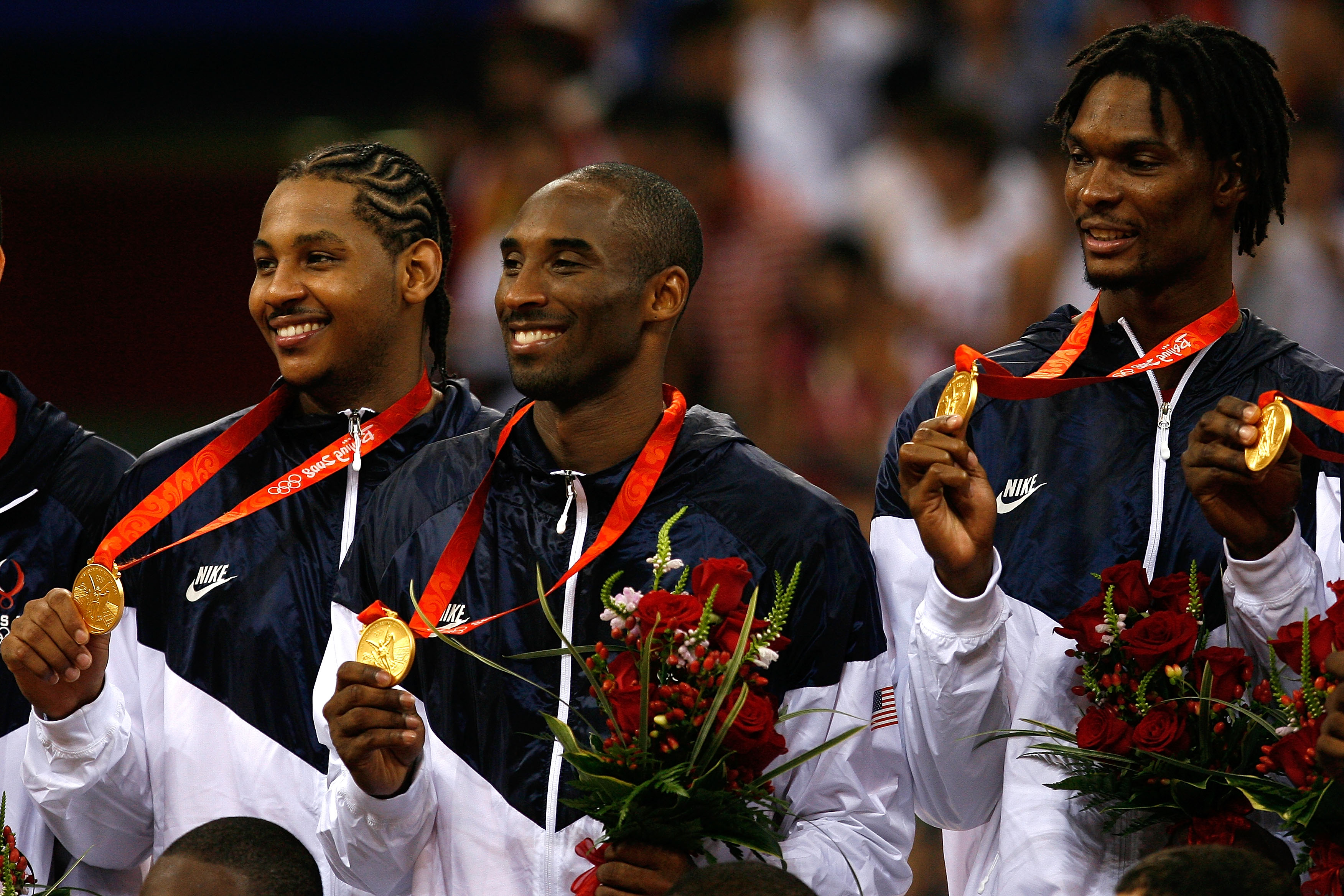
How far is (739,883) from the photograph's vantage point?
2617 mm

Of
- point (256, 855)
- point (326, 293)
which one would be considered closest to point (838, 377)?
point (326, 293)

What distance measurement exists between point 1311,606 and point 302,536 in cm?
208

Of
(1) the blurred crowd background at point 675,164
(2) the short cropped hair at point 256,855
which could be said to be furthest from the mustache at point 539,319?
(1) the blurred crowd background at point 675,164

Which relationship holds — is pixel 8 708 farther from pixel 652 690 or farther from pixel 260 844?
pixel 652 690

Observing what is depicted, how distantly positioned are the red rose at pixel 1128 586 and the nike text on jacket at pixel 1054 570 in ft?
0.52

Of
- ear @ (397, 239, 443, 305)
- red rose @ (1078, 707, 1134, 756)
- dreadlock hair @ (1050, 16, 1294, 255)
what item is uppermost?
dreadlock hair @ (1050, 16, 1294, 255)

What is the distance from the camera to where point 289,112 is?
414 inches

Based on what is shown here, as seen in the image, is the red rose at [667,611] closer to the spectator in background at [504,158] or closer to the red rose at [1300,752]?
the red rose at [1300,752]

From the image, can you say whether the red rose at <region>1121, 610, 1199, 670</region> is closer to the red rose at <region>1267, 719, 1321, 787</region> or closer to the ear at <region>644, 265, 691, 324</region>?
the red rose at <region>1267, 719, 1321, 787</region>

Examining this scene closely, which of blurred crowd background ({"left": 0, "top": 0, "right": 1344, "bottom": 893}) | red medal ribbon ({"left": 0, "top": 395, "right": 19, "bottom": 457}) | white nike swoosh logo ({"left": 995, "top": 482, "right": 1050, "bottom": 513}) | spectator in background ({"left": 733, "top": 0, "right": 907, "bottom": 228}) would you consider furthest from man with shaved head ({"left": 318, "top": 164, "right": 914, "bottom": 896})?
spectator in background ({"left": 733, "top": 0, "right": 907, "bottom": 228})

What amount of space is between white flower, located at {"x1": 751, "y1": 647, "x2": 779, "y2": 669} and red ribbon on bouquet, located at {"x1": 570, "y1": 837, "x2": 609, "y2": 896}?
0.40 m

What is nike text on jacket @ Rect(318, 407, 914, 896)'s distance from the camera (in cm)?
314

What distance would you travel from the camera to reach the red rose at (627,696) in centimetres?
288

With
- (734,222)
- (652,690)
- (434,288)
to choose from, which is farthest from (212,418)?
(652,690)
